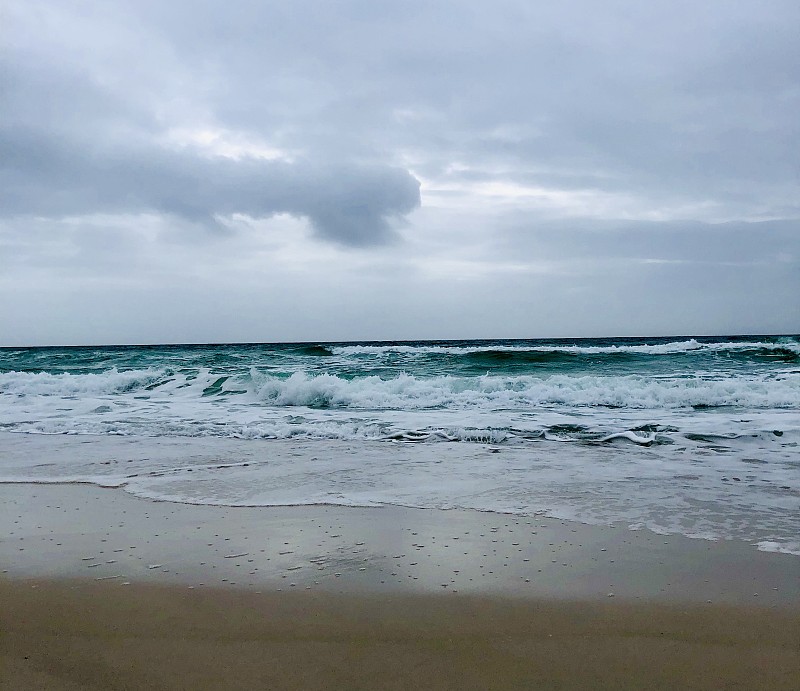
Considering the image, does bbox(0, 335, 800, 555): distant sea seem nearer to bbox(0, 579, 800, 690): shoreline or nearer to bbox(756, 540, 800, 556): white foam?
bbox(756, 540, 800, 556): white foam

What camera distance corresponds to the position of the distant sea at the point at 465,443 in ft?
16.3

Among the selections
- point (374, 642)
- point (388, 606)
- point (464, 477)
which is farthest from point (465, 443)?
point (374, 642)

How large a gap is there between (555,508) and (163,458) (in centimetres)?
447

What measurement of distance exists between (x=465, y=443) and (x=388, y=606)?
5156 mm

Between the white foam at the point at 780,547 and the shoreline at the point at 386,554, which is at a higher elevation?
the shoreline at the point at 386,554

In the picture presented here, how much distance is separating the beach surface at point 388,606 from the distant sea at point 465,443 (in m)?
0.72

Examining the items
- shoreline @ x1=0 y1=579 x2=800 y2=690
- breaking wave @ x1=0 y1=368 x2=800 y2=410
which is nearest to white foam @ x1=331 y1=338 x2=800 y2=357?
breaking wave @ x1=0 y1=368 x2=800 y2=410

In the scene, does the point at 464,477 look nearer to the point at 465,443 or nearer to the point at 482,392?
the point at 465,443

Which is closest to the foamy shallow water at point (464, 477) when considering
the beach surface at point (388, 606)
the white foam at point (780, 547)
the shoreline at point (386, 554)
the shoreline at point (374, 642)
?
the white foam at point (780, 547)

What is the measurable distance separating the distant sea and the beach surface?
2.38ft

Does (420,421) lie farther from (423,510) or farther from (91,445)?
(423,510)

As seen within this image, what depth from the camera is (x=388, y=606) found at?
292 cm

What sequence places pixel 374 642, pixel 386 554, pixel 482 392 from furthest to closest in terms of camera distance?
pixel 482 392
pixel 386 554
pixel 374 642

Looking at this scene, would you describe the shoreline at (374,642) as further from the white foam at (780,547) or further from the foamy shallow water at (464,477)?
the foamy shallow water at (464,477)
